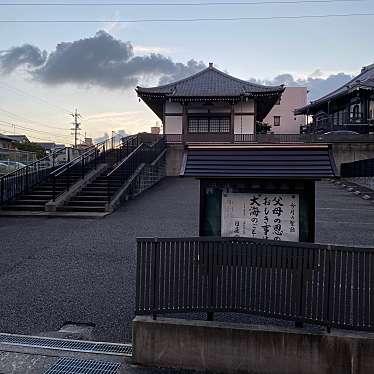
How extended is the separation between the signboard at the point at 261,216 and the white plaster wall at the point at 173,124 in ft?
73.0

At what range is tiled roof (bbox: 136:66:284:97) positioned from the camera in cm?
2445

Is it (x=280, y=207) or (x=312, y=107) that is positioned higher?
(x=312, y=107)

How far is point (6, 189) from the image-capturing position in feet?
42.0

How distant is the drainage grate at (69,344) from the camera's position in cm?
358

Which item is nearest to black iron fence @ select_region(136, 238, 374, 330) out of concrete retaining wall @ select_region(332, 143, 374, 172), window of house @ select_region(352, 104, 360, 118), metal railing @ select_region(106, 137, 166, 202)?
metal railing @ select_region(106, 137, 166, 202)

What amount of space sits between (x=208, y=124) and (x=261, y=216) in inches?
876

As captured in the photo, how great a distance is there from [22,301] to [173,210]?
7.98 m

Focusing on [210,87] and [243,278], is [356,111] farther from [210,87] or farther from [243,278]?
[243,278]

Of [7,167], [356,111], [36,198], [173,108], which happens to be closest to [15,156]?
[7,167]

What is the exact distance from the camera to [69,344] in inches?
146

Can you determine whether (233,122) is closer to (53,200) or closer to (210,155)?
(53,200)

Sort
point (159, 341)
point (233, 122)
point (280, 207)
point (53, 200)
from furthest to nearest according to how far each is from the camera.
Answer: point (233, 122) < point (53, 200) < point (280, 207) < point (159, 341)

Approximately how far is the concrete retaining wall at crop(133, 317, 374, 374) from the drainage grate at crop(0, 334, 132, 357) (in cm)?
32

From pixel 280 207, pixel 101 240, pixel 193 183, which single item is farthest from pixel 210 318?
pixel 193 183
